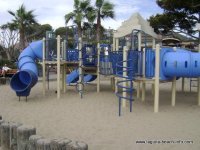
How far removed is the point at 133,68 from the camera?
424 inches

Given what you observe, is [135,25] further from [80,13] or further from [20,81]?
[80,13]

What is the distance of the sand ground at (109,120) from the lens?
7.12m

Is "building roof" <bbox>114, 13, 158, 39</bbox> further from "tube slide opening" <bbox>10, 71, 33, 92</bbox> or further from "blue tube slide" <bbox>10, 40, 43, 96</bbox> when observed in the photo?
"tube slide opening" <bbox>10, 71, 33, 92</bbox>

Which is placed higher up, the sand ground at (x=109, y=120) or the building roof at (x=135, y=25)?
the building roof at (x=135, y=25)

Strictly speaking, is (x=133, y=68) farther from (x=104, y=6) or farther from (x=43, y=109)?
(x=104, y=6)

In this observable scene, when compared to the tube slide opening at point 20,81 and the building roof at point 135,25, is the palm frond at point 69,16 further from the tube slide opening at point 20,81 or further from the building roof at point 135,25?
the building roof at point 135,25

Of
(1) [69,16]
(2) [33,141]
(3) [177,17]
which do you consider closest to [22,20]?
(1) [69,16]

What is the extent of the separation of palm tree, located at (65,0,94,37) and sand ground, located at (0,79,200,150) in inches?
719

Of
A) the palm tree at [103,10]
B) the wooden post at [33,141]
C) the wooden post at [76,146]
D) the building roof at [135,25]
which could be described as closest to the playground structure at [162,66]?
the building roof at [135,25]

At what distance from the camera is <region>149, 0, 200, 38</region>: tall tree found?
25812mm

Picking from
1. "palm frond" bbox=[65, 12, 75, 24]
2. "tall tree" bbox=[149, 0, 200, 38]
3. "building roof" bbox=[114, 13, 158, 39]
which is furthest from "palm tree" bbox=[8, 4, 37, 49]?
"building roof" bbox=[114, 13, 158, 39]

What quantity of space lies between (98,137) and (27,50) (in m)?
8.99

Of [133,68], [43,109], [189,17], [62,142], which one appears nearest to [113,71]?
[133,68]

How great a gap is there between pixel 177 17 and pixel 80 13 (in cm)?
932
